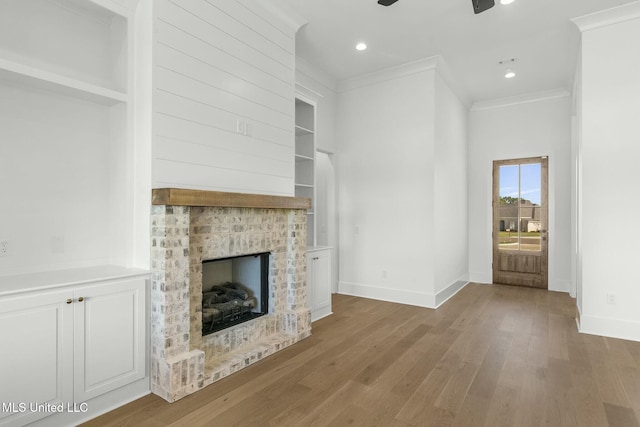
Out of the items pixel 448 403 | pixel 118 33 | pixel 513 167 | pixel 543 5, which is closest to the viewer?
pixel 448 403

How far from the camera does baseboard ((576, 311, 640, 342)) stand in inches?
141

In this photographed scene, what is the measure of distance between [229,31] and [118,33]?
874 millimetres

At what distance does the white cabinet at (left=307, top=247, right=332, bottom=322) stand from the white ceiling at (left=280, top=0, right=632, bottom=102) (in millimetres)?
2565

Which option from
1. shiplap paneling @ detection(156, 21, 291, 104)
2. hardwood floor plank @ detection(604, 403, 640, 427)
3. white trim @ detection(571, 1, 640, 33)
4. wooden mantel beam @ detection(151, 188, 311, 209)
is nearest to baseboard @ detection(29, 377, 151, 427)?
wooden mantel beam @ detection(151, 188, 311, 209)

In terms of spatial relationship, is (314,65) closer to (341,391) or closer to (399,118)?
(399,118)

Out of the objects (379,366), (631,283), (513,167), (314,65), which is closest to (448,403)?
(379,366)

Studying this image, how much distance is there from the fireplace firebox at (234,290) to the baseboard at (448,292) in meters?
2.62

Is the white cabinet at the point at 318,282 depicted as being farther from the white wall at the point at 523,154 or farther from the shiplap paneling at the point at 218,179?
the white wall at the point at 523,154

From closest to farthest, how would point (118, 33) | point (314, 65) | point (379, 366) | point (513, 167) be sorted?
point (118, 33) < point (379, 366) < point (314, 65) < point (513, 167)

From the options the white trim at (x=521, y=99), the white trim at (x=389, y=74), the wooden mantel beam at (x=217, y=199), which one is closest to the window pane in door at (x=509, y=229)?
the white trim at (x=521, y=99)

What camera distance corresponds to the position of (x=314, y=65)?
5.06 m

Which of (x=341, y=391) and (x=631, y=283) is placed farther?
(x=631, y=283)

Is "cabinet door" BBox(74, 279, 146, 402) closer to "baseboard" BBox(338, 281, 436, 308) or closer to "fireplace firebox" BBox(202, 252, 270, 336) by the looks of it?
"fireplace firebox" BBox(202, 252, 270, 336)

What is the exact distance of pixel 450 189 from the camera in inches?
220
